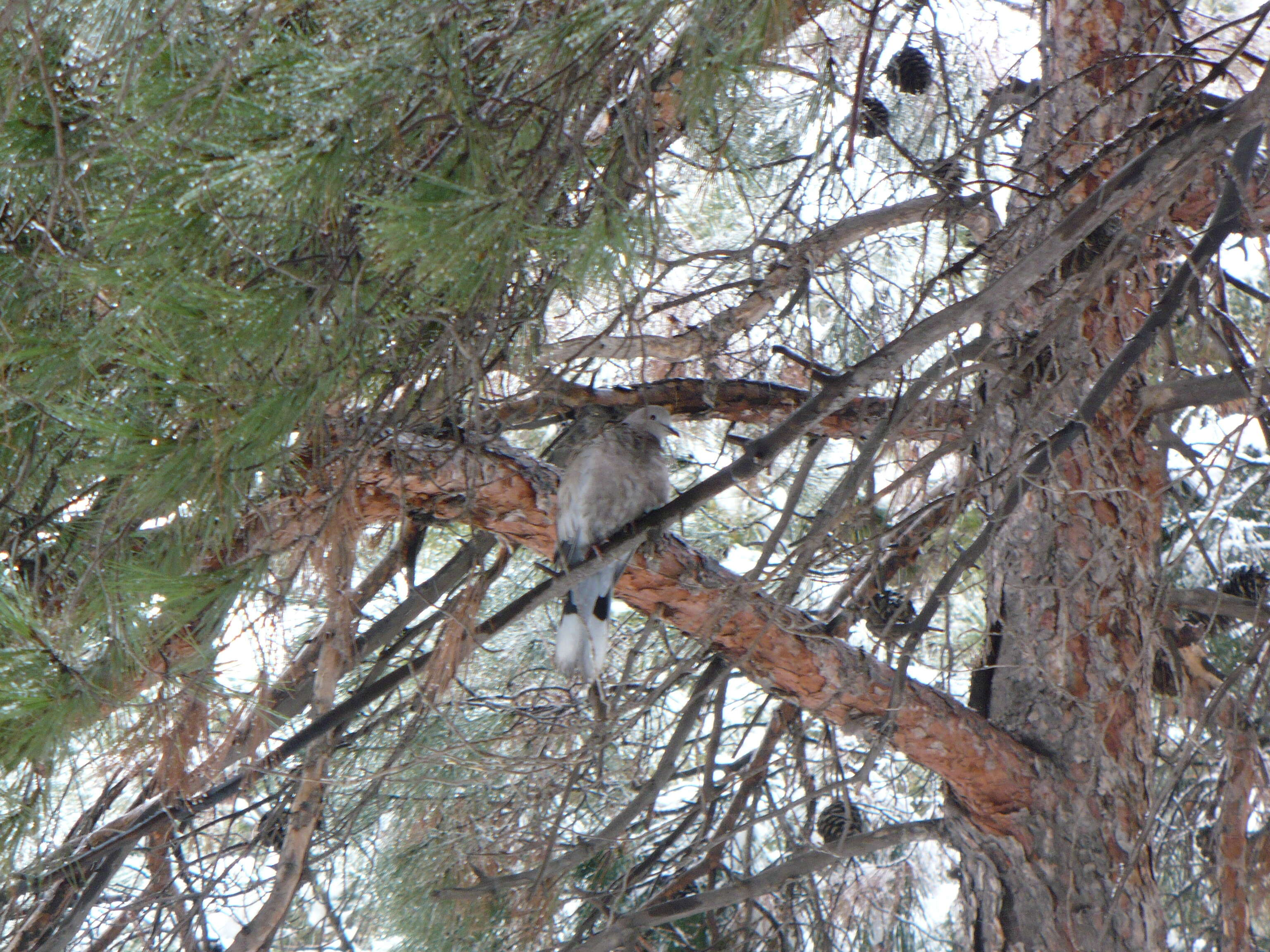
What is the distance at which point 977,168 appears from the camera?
6.81ft

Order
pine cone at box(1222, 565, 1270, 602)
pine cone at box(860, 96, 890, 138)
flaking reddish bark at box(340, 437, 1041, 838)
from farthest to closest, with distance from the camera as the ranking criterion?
1. pine cone at box(1222, 565, 1270, 602)
2. pine cone at box(860, 96, 890, 138)
3. flaking reddish bark at box(340, 437, 1041, 838)

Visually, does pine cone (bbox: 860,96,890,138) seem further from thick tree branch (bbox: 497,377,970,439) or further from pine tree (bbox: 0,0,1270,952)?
thick tree branch (bbox: 497,377,970,439)

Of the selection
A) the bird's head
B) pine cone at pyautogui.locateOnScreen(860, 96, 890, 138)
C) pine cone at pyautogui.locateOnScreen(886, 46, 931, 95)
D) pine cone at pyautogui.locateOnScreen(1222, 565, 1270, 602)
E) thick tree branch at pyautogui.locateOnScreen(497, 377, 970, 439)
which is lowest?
pine cone at pyautogui.locateOnScreen(1222, 565, 1270, 602)

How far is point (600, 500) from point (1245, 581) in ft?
4.97

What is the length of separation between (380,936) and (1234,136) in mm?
2684

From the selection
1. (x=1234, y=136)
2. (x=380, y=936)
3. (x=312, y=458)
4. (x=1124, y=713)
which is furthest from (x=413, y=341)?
(x=380, y=936)

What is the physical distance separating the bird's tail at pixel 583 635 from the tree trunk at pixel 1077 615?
883 millimetres

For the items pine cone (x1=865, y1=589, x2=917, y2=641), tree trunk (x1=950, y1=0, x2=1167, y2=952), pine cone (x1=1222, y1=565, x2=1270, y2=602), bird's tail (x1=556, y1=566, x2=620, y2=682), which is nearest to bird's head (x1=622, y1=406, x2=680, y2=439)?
bird's tail (x1=556, y1=566, x2=620, y2=682)

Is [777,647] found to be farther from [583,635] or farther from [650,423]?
[650,423]

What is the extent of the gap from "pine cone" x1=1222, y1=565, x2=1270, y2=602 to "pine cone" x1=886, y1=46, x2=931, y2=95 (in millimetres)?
1368

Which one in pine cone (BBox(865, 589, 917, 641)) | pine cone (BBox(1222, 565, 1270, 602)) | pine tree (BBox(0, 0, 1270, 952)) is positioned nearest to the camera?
pine tree (BBox(0, 0, 1270, 952))

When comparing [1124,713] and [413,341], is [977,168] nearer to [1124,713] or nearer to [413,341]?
[413,341]

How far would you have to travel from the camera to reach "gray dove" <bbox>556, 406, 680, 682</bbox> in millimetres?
2615

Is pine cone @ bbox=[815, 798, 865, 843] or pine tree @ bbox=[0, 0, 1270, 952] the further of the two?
pine cone @ bbox=[815, 798, 865, 843]
